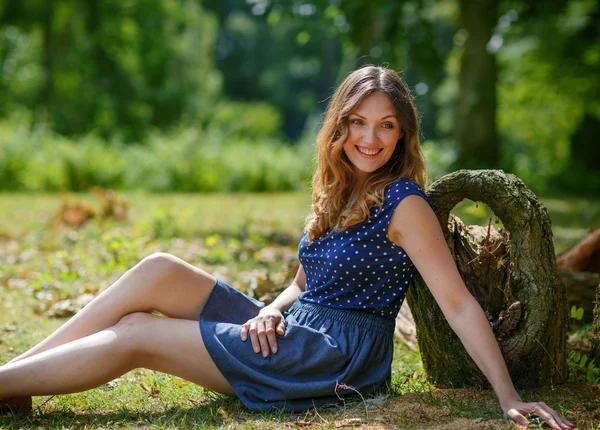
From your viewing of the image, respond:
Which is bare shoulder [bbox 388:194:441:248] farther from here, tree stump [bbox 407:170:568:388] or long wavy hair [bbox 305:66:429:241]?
tree stump [bbox 407:170:568:388]

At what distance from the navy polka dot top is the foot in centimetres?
128

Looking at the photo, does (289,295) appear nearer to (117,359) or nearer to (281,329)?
(281,329)

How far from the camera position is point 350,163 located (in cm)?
334

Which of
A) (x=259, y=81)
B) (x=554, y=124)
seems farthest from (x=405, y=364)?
(x=259, y=81)

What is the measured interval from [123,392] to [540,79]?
18.4 meters

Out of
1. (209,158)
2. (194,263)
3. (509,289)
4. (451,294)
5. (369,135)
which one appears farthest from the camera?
(209,158)

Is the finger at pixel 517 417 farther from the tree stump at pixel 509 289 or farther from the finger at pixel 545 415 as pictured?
the tree stump at pixel 509 289

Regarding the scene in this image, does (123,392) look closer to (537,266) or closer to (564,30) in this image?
(537,266)

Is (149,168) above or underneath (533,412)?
above

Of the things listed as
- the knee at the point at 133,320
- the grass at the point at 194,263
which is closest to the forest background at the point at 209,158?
the grass at the point at 194,263

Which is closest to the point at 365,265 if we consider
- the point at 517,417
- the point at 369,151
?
the point at 369,151

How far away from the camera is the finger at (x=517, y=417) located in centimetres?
262

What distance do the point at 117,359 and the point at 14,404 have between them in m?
0.48

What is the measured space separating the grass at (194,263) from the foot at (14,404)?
0.13 feet
